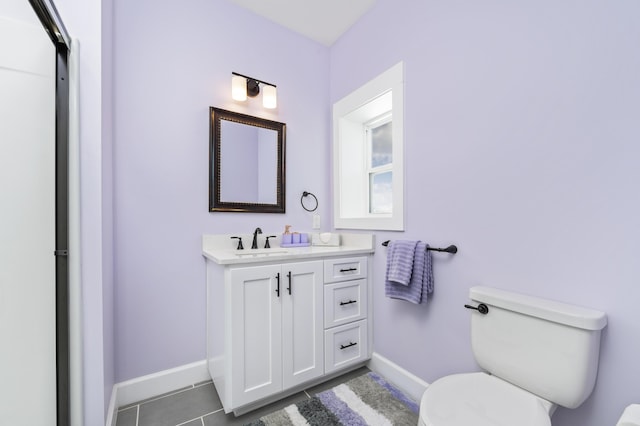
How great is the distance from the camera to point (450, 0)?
1.40 m

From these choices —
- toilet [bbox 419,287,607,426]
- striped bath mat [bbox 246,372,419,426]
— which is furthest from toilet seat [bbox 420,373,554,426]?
striped bath mat [bbox 246,372,419,426]

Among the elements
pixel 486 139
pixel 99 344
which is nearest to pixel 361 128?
pixel 486 139

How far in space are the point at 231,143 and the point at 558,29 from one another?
5.80ft

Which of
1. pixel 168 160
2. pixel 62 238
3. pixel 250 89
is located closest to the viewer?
pixel 62 238

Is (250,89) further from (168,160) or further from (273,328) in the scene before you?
(273,328)

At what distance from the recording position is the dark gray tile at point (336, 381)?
164 centimetres

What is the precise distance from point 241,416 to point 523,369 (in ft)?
4.52

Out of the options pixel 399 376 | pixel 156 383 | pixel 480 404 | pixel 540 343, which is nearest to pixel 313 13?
pixel 540 343

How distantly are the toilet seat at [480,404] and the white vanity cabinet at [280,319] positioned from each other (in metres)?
0.78

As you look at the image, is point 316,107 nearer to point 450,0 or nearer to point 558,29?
point 450,0

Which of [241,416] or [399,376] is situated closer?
[241,416]

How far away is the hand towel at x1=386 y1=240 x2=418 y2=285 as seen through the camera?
146 centimetres

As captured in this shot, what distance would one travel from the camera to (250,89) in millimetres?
1887

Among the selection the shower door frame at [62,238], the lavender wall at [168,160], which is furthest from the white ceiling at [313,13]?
the shower door frame at [62,238]
